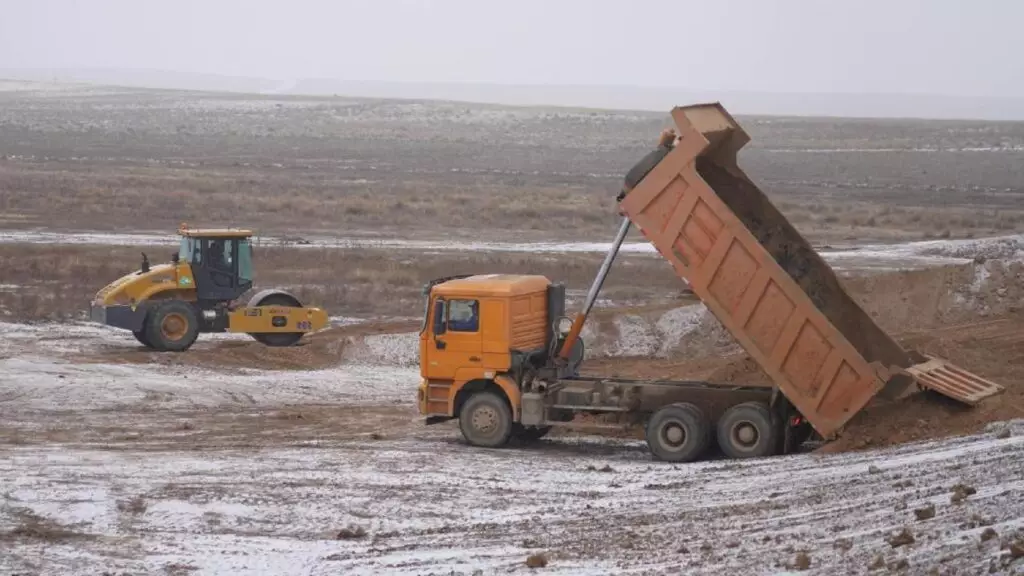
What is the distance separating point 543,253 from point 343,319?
40.1ft

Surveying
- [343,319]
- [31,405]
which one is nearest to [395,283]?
[343,319]

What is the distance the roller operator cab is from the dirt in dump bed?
36.9ft

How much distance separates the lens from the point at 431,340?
18.7 meters

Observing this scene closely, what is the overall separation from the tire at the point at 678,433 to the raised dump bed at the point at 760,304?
1.11 metres

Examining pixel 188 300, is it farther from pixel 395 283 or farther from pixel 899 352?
pixel 899 352

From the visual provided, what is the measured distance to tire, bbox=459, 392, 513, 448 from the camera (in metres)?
18.6

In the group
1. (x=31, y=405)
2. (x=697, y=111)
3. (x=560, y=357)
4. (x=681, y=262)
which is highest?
(x=697, y=111)

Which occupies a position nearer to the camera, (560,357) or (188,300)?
(560,357)

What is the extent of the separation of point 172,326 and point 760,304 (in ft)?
45.8

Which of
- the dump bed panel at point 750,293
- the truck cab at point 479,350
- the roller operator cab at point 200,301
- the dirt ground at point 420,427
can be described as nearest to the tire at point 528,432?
the dirt ground at point 420,427

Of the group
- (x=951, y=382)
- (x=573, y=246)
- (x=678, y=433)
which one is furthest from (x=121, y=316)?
(x=573, y=246)

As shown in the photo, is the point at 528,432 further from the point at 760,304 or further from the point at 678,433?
the point at 760,304

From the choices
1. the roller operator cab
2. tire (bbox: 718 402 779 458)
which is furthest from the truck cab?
the roller operator cab

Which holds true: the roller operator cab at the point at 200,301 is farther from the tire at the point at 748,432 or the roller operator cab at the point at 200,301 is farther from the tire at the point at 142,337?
the tire at the point at 748,432
